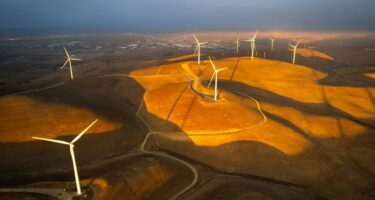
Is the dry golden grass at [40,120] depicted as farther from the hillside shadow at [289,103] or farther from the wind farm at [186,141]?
the hillside shadow at [289,103]

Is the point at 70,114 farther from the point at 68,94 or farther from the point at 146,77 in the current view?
the point at 146,77

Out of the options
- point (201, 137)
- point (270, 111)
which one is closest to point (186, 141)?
point (201, 137)

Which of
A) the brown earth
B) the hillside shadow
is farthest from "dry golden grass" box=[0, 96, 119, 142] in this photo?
the hillside shadow

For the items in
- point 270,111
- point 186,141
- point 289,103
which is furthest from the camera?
point 289,103

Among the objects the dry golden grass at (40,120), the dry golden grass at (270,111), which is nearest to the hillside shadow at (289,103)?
the dry golden grass at (270,111)

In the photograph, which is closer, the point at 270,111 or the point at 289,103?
the point at 270,111

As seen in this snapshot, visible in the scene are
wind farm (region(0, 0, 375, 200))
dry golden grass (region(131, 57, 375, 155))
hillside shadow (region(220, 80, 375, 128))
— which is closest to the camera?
Answer: wind farm (region(0, 0, 375, 200))

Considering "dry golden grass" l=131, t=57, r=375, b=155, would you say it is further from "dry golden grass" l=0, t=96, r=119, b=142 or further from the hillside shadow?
"dry golden grass" l=0, t=96, r=119, b=142

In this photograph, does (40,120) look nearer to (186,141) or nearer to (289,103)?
(186,141)
